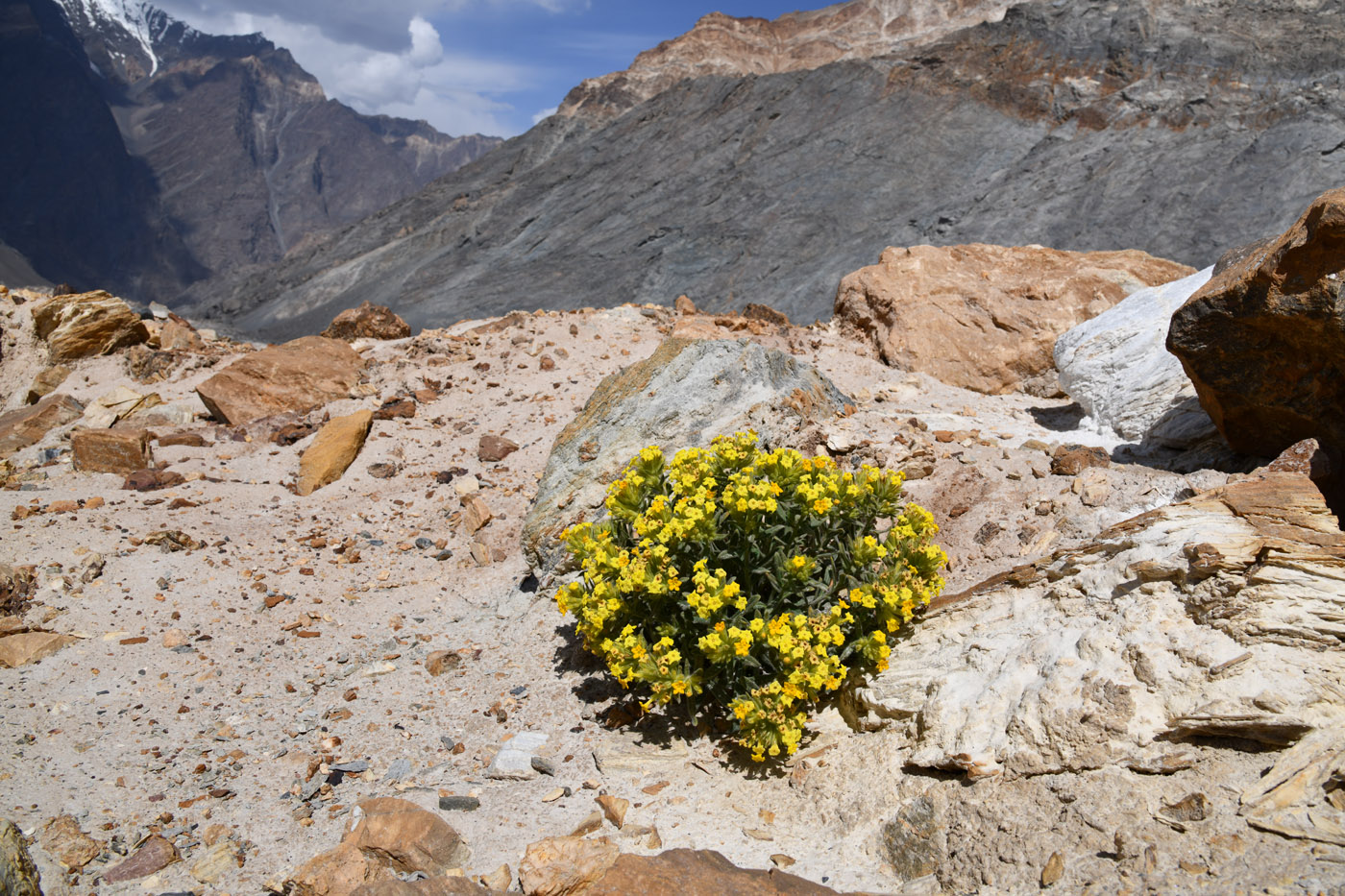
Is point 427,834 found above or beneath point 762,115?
beneath

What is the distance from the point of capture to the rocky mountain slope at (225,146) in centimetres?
7519

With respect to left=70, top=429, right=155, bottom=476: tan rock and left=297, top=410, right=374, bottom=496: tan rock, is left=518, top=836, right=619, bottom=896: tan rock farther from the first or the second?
left=70, top=429, right=155, bottom=476: tan rock

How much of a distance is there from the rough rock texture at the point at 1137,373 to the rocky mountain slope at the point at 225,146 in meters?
74.4

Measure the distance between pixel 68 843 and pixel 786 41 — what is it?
39681mm

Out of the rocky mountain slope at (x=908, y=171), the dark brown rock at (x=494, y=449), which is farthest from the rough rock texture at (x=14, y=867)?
the rocky mountain slope at (x=908, y=171)

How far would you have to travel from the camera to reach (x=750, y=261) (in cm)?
1961

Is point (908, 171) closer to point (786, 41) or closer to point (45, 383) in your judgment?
point (45, 383)

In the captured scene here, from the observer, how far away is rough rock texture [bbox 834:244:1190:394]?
6.74m

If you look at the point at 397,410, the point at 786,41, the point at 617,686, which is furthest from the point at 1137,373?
the point at 786,41

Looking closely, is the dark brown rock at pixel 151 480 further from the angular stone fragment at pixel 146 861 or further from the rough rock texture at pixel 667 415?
the angular stone fragment at pixel 146 861

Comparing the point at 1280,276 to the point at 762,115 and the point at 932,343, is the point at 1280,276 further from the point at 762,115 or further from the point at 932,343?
the point at 762,115

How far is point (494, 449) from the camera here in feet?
19.4

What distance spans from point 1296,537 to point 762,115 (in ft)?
79.5

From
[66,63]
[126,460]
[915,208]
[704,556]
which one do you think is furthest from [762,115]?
[66,63]
